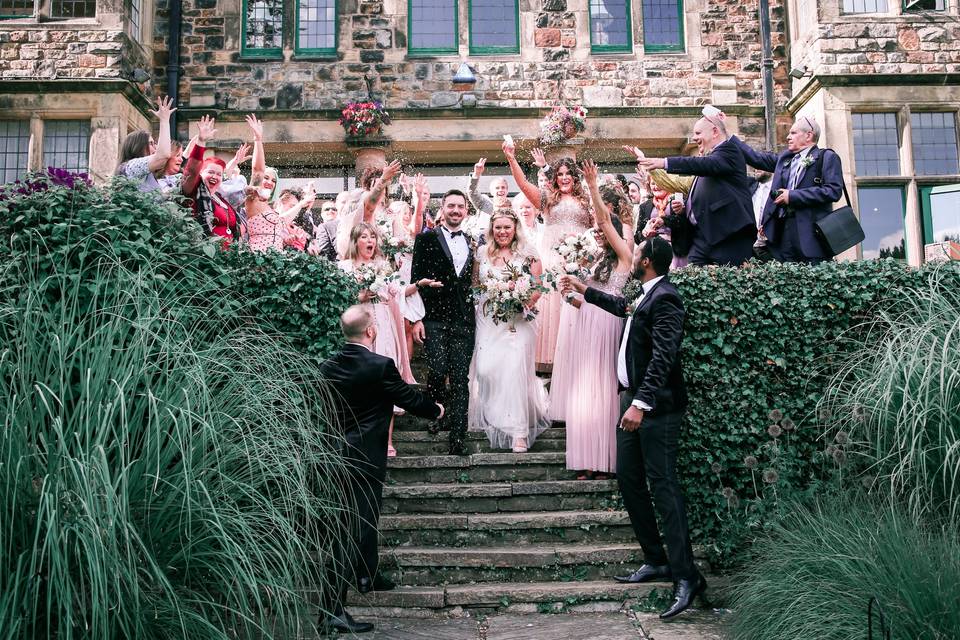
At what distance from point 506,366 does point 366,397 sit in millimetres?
2236

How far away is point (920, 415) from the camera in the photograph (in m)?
4.67

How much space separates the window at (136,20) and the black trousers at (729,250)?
9.88 metres

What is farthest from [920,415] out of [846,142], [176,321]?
[846,142]

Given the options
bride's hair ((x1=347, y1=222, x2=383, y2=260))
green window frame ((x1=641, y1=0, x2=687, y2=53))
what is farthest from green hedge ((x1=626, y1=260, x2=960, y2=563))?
green window frame ((x1=641, y1=0, x2=687, y2=53))

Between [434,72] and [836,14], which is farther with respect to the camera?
[434,72]

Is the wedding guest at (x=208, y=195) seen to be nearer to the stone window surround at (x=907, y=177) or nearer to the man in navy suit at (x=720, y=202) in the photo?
the man in navy suit at (x=720, y=202)

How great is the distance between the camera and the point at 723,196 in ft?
22.7

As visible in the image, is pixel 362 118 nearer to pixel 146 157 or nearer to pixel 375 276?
pixel 375 276

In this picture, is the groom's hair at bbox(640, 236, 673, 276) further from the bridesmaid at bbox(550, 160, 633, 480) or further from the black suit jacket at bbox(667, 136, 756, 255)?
the black suit jacket at bbox(667, 136, 756, 255)

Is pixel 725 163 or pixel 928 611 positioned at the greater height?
pixel 725 163

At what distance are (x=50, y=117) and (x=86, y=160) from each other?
795 mm

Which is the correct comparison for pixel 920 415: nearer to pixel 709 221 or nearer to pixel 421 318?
pixel 709 221

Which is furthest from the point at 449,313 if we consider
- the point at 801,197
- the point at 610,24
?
the point at 610,24

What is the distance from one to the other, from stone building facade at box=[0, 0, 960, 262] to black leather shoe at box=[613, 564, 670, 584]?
356 inches
